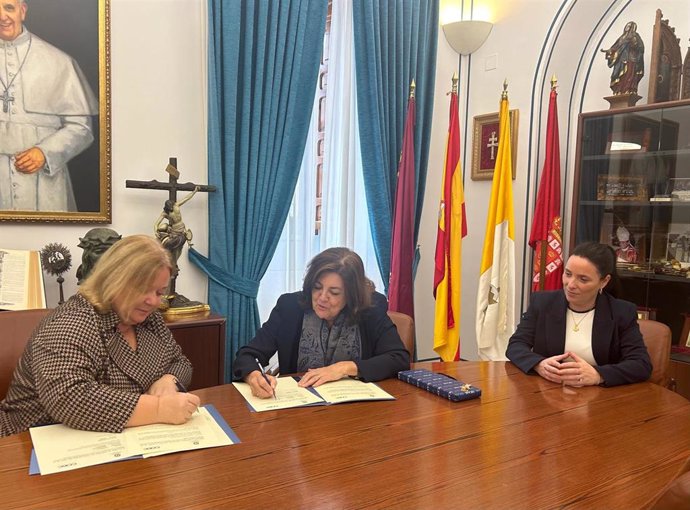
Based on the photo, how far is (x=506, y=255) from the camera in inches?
149

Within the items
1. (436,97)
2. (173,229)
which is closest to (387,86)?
(436,97)

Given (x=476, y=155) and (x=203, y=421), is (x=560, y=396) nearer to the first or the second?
(x=203, y=421)

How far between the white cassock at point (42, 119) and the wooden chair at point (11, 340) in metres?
1.10

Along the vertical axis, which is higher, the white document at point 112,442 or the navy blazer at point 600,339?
the navy blazer at point 600,339

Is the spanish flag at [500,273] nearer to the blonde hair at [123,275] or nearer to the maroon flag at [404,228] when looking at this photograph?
the maroon flag at [404,228]

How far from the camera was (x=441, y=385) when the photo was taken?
72.9 inches

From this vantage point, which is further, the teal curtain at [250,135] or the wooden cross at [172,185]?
the teal curtain at [250,135]

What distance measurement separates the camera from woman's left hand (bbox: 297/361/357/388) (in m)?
1.85

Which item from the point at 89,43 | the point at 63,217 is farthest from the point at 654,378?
the point at 89,43

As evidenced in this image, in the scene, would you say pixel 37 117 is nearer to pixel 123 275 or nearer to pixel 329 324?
pixel 123 275

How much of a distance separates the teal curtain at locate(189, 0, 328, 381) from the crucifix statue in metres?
0.29

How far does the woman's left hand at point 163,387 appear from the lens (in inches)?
65.4

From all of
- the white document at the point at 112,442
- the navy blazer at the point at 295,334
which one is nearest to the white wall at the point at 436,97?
the navy blazer at the point at 295,334

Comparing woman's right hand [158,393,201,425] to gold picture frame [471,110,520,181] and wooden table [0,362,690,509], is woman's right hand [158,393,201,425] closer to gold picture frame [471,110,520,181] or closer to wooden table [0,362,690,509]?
wooden table [0,362,690,509]
